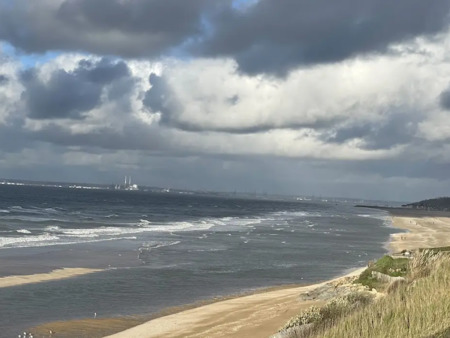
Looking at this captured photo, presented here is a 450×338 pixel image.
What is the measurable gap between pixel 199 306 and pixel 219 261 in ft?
48.5

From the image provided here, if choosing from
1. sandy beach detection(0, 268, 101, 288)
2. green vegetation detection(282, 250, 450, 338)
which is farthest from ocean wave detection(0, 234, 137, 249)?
green vegetation detection(282, 250, 450, 338)

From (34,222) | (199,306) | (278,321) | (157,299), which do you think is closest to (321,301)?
(278,321)

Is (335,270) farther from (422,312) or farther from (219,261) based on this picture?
(422,312)

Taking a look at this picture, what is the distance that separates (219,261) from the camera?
3741 centimetres

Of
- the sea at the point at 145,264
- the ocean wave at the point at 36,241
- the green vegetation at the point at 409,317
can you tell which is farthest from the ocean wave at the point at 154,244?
the green vegetation at the point at 409,317

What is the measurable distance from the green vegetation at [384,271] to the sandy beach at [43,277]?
14.7m

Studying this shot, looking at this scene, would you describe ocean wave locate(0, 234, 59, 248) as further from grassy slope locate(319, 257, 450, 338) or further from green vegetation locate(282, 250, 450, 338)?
grassy slope locate(319, 257, 450, 338)

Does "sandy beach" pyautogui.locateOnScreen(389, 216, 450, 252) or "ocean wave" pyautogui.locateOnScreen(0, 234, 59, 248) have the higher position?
"sandy beach" pyautogui.locateOnScreen(389, 216, 450, 252)

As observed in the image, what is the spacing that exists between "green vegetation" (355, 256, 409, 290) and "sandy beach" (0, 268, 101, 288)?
1473 cm

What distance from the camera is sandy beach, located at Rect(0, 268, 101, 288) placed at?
84.6 ft

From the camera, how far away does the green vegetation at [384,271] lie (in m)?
20.3

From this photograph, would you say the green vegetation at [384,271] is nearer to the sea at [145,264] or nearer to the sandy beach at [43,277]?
the sea at [145,264]

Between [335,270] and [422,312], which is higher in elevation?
[422,312]

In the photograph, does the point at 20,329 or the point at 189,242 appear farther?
the point at 189,242
